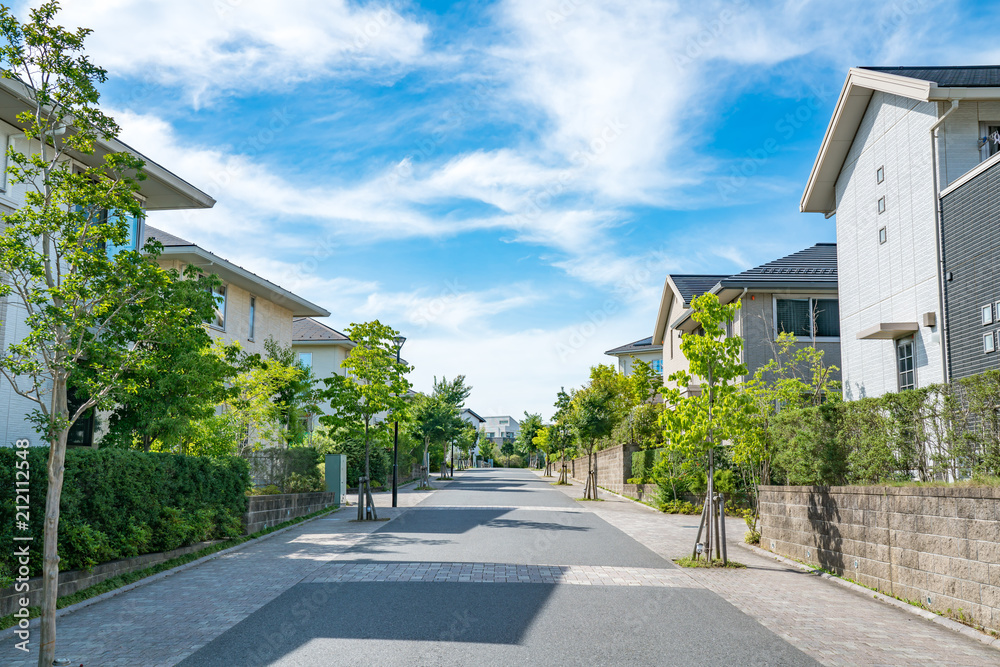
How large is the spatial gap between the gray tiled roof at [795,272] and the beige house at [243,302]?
58.3 ft

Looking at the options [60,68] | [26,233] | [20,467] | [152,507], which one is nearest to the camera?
A: [60,68]

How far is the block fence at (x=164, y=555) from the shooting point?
820cm

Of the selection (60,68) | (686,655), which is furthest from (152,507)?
(686,655)

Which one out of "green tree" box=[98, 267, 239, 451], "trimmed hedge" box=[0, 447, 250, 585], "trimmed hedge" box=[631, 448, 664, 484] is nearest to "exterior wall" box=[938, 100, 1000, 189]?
"trimmed hedge" box=[631, 448, 664, 484]

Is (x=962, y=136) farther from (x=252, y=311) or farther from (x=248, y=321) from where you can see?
(x=252, y=311)

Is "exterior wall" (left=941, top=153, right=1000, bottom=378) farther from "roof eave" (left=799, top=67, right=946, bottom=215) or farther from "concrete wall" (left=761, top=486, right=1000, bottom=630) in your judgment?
"concrete wall" (left=761, top=486, right=1000, bottom=630)

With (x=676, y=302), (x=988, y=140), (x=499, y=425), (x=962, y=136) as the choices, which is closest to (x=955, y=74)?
(x=962, y=136)

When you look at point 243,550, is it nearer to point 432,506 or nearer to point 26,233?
point 26,233

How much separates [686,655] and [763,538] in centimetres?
837

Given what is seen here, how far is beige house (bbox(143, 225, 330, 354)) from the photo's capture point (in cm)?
2627

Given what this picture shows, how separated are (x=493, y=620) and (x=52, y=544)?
4.41m

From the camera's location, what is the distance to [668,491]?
23266 millimetres

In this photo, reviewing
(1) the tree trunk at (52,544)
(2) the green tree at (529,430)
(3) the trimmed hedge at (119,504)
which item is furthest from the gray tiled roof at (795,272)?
(2) the green tree at (529,430)

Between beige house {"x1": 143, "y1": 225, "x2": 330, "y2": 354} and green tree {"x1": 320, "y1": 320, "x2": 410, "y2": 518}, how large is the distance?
5526 mm
